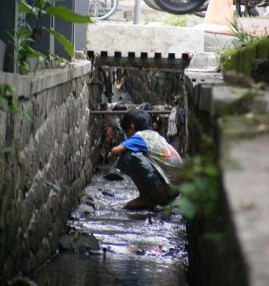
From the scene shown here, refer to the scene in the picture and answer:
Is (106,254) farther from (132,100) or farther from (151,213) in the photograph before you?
(132,100)

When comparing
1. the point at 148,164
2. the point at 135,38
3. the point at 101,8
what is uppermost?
the point at 101,8

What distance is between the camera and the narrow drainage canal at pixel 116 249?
9578 millimetres

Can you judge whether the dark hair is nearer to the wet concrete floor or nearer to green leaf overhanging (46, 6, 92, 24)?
the wet concrete floor

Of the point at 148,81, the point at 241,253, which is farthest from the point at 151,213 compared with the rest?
the point at 241,253

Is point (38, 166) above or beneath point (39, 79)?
beneath

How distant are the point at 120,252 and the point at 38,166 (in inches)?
63.1

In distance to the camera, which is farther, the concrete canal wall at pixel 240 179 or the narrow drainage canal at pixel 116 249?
the narrow drainage canal at pixel 116 249

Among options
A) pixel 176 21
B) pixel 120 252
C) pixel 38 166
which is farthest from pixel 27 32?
pixel 176 21

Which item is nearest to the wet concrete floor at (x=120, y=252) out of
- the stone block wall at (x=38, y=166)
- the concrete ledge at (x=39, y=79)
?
the stone block wall at (x=38, y=166)

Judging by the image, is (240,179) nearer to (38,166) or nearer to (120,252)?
(38,166)

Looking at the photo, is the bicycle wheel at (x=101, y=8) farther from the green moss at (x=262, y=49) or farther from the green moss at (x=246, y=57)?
the green moss at (x=262, y=49)

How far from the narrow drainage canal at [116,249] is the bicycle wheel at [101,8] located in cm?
862

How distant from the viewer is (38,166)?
9.82 metres

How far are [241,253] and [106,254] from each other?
749cm
